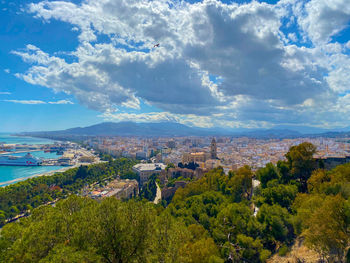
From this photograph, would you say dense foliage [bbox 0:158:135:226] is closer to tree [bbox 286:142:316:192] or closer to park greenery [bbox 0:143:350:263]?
park greenery [bbox 0:143:350:263]

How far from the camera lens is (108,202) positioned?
27.9ft

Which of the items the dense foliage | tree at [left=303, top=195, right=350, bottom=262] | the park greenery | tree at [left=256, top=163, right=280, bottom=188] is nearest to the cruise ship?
the dense foliage

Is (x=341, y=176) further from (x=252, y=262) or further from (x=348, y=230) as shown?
(x=252, y=262)

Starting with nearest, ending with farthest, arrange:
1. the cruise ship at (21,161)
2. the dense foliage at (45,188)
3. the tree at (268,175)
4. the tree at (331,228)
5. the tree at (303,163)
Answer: the tree at (331,228) < the tree at (303,163) < the tree at (268,175) < the dense foliage at (45,188) < the cruise ship at (21,161)

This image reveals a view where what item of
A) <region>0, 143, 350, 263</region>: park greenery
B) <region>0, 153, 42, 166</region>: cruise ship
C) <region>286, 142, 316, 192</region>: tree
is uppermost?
<region>286, 142, 316, 192</region>: tree

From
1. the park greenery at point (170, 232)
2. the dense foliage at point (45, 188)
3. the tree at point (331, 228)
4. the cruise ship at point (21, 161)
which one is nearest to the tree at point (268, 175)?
the park greenery at point (170, 232)

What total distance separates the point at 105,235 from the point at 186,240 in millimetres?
3557

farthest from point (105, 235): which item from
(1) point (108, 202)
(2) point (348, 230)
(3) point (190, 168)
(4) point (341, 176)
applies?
(3) point (190, 168)

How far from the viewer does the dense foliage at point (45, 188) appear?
93.2 ft

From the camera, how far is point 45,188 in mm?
34562

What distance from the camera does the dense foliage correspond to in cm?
2841

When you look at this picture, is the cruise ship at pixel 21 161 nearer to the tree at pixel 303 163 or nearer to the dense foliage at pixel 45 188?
the dense foliage at pixel 45 188

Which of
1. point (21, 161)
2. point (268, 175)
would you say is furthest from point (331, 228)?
point (21, 161)

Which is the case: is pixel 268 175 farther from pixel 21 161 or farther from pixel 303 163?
pixel 21 161
